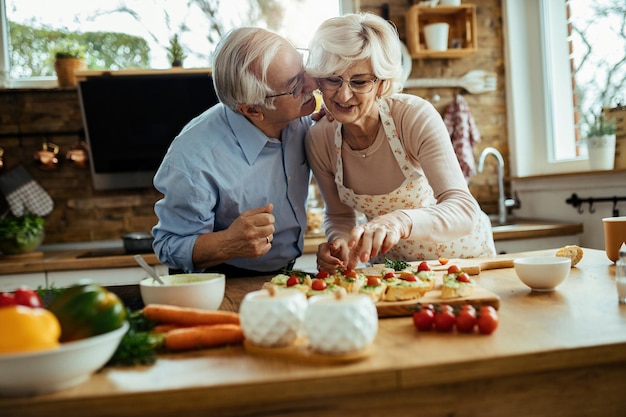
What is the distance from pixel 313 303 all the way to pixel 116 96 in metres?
2.67

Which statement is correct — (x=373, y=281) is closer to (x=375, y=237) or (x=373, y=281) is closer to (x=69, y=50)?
(x=375, y=237)

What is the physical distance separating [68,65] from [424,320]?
10.0 feet

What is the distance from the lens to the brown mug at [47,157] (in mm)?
3387

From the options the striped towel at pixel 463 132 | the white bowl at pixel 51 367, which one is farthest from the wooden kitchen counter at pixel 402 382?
the striped towel at pixel 463 132

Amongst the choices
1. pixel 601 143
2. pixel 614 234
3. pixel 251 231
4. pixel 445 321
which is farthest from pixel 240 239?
pixel 601 143

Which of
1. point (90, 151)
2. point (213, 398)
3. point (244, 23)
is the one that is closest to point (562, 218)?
Answer: point (244, 23)

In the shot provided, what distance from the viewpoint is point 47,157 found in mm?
3393

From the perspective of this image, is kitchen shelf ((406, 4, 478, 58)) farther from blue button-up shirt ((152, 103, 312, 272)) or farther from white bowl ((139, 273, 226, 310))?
white bowl ((139, 273, 226, 310))

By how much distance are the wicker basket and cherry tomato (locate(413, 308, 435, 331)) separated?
118 inches

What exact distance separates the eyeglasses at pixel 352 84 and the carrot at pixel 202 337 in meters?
0.93

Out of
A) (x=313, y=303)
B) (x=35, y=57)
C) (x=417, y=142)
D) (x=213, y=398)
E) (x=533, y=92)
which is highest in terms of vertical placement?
(x=35, y=57)

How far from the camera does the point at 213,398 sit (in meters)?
0.86

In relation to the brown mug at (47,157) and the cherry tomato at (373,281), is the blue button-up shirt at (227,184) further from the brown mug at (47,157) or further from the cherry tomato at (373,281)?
the brown mug at (47,157)

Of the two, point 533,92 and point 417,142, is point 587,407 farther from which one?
point 533,92
